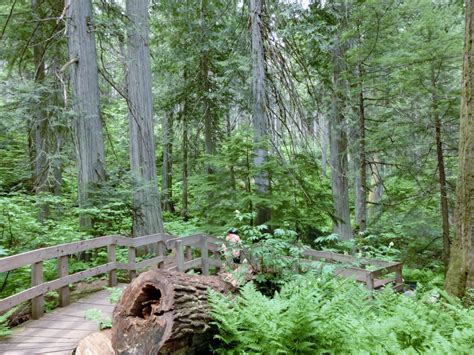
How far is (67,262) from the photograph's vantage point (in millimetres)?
5785

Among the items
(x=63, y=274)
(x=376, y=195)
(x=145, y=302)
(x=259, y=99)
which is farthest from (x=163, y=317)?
(x=376, y=195)

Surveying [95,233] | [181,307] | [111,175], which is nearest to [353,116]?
[111,175]

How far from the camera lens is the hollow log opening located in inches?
164

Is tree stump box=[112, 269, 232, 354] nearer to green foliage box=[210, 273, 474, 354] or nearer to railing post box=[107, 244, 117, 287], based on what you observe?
green foliage box=[210, 273, 474, 354]

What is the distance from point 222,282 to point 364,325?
1973 mm

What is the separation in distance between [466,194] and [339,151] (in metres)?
6.61

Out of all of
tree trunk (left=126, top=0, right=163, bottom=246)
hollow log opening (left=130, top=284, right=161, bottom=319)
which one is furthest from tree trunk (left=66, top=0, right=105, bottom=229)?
hollow log opening (left=130, top=284, right=161, bottom=319)

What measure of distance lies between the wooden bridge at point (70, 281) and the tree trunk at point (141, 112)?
1478 mm

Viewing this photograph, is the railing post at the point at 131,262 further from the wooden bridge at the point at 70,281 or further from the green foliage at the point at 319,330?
the green foliage at the point at 319,330

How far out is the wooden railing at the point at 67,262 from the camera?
4.82 m

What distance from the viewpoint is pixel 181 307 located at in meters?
3.94

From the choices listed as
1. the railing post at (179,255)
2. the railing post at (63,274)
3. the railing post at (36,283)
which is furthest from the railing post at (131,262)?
the railing post at (36,283)

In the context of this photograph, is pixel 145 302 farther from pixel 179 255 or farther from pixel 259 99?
pixel 259 99

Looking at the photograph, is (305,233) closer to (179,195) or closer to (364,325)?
(364,325)
